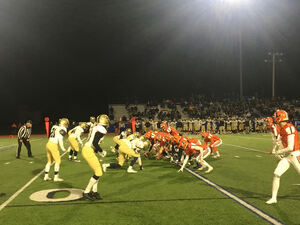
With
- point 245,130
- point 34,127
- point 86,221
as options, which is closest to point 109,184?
point 86,221

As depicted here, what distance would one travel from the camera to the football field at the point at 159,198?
481 centimetres

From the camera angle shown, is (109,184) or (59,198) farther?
(109,184)

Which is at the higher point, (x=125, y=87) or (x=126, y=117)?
(x=125, y=87)

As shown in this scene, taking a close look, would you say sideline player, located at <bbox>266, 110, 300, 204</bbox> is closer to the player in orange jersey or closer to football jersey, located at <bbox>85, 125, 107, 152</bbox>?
the player in orange jersey

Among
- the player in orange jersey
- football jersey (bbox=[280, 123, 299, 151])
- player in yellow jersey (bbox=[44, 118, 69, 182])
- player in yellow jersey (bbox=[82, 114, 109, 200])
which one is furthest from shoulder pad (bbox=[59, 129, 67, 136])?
football jersey (bbox=[280, 123, 299, 151])

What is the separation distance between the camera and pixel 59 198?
19.9 ft

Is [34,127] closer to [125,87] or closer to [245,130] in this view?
[125,87]

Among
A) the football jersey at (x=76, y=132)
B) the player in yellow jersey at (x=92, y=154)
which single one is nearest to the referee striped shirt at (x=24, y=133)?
the football jersey at (x=76, y=132)

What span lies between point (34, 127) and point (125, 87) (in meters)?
16.1

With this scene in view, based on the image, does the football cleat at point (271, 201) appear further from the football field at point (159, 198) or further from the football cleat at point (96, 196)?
the football cleat at point (96, 196)

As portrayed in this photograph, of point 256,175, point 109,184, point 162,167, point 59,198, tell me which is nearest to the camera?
point 59,198

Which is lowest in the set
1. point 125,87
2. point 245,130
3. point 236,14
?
point 245,130

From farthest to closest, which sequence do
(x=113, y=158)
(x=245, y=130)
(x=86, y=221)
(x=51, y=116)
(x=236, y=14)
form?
(x=51, y=116)
(x=236, y=14)
(x=245, y=130)
(x=113, y=158)
(x=86, y=221)

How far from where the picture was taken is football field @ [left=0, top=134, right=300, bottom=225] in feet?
15.8
